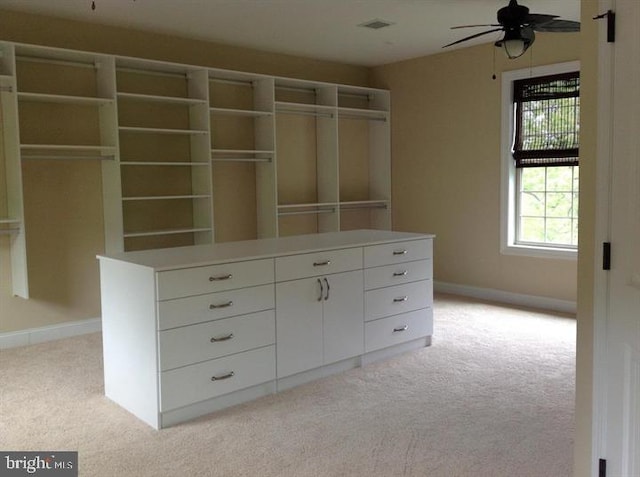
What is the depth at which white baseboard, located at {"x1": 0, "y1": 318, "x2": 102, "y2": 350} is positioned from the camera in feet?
16.0

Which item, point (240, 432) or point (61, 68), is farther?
point (61, 68)

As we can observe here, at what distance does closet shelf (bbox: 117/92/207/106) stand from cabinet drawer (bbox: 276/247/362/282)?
91.4 inches

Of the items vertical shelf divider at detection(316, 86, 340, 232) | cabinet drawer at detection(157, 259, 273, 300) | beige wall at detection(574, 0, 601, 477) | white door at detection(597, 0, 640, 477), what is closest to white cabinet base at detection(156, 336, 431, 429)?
cabinet drawer at detection(157, 259, 273, 300)

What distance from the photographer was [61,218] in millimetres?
5152

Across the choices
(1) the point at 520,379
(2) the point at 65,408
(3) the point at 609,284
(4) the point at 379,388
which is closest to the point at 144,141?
(2) the point at 65,408

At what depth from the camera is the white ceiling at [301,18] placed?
4.84 metres

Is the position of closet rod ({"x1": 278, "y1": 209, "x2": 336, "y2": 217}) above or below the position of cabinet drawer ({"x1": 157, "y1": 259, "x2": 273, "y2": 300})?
above

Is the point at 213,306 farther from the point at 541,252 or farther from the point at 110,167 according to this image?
the point at 541,252

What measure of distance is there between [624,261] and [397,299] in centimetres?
256

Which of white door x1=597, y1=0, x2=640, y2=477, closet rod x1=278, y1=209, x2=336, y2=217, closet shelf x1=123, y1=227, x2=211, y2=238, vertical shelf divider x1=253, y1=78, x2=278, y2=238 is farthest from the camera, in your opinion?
closet rod x1=278, y1=209, x2=336, y2=217

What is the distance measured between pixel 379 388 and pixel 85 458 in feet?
5.66

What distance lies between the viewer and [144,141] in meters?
5.57

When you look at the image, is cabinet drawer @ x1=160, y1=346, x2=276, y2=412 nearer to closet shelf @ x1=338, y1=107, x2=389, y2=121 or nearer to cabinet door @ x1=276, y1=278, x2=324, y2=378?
cabinet door @ x1=276, y1=278, x2=324, y2=378

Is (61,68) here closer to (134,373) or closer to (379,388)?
(134,373)
